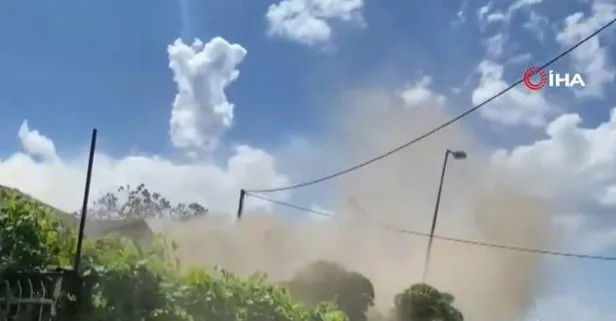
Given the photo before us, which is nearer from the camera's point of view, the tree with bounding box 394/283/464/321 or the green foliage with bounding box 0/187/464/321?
the green foliage with bounding box 0/187/464/321

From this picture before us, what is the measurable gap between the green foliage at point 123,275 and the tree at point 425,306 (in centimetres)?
1444

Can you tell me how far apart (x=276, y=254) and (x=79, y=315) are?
936 inches

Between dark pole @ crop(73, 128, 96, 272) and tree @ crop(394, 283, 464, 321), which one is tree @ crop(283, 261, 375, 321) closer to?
tree @ crop(394, 283, 464, 321)

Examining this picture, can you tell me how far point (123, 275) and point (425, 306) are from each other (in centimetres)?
1747

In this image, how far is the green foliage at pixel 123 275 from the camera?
26.1 feet

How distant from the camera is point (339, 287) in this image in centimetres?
2592

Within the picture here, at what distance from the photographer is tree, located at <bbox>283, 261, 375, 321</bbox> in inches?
990

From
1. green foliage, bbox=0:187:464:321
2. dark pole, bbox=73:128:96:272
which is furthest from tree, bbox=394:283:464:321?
dark pole, bbox=73:128:96:272

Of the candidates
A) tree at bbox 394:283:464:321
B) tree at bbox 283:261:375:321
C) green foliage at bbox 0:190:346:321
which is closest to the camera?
green foliage at bbox 0:190:346:321

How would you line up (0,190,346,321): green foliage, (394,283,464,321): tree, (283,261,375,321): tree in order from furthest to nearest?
1. (283,261,375,321): tree
2. (394,283,464,321): tree
3. (0,190,346,321): green foliage

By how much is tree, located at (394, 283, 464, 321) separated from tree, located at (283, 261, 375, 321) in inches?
46.0

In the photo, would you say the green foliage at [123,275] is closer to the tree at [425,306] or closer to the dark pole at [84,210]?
the dark pole at [84,210]

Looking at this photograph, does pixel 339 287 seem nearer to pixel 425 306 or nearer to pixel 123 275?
pixel 425 306

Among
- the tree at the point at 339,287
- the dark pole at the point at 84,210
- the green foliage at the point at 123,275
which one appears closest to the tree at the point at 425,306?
the tree at the point at 339,287
